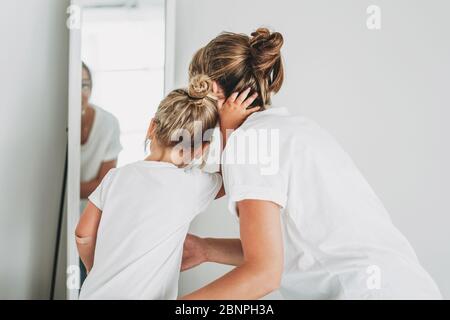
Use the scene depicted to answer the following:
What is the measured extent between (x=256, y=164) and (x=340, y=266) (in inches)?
10.8

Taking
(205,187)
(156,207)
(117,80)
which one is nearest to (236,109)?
(205,187)

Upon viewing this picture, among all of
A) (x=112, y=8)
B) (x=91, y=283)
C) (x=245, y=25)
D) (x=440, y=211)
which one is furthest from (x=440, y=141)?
(x=91, y=283)

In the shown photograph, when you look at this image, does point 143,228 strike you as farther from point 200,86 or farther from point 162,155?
point 200,86

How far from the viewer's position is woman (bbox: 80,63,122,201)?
5.84 ft

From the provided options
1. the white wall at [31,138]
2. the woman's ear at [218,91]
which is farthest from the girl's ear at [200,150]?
the white wall at [31,138]

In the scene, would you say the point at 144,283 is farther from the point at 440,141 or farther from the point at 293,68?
the point at 440,141

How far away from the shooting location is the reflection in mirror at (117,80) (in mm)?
1775

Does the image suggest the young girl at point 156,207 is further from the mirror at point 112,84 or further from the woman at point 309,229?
the mirror at point 112,84

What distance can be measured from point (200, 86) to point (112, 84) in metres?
0.64

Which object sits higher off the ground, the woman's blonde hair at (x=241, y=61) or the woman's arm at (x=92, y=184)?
the woman's blonde hair at (x=241, y=61)

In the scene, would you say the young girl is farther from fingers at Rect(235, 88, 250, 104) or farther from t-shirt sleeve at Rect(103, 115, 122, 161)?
t-shirt sleeve at Rect(103, 115, 122, 161)

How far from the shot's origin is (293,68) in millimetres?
1917

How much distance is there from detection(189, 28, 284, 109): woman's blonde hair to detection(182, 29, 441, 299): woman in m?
0.15

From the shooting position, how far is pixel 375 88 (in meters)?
1.95
